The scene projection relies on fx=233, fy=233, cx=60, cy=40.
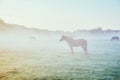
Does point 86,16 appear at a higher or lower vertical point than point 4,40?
higher

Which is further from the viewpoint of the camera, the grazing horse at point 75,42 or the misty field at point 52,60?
the grazing horse at point 75,42

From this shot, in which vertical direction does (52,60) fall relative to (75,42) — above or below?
below

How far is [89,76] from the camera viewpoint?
2.65 meters

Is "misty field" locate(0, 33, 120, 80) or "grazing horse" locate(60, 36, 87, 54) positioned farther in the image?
"grazing horse" locate(60, 36, 87, 54)

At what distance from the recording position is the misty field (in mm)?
2627

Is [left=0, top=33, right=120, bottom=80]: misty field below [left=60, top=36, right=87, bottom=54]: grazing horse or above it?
below

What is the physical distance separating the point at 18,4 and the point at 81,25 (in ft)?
2.65

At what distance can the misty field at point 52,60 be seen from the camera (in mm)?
2627

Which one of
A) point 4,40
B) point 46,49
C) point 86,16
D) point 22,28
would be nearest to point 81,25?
point 86,16

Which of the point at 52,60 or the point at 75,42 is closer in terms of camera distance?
the point at 52,60

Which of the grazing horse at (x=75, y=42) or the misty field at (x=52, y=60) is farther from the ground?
the grazing horse at (x=75, y=42)

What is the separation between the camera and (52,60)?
272cm

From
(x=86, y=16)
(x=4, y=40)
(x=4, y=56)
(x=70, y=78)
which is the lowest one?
(x=70, y=78)

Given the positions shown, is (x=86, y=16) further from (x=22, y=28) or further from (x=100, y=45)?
(x=22, y=28)
